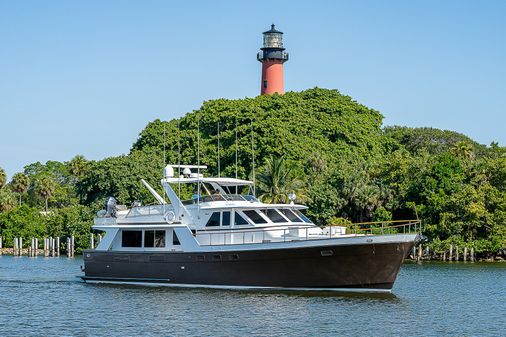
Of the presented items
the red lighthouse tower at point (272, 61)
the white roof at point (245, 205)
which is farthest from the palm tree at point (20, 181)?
the white roof at point (245, 205)

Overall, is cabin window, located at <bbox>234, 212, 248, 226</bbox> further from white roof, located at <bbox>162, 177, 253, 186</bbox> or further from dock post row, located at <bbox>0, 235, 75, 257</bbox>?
dock post row, located at <bbox>0, 235, 75, 257</bbox>

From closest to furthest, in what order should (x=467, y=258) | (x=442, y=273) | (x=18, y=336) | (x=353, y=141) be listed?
(x=18, y=336) → (x=442, y=273) → (x=467, y=258) → (x=353, y=141)

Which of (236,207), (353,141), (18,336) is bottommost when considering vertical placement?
(18,336)

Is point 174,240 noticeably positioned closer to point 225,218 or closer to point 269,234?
point 225,218

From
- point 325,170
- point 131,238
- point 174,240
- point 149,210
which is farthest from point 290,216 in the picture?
point 325,170

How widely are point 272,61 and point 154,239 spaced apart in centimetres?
5168

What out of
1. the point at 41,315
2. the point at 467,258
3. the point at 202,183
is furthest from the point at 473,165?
the point at 41,315

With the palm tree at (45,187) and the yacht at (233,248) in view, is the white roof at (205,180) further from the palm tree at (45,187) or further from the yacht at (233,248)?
the palm tree at (45,187)

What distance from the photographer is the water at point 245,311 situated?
2727 centimetres

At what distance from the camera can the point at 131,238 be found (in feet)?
124

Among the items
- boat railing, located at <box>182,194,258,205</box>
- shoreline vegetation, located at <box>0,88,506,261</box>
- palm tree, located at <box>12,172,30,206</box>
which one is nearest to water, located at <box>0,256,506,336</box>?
boat railing, located at <box>182,194,258,205</box>

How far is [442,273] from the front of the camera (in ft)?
153

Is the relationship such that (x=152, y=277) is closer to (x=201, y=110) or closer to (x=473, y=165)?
(x=473, y=165)

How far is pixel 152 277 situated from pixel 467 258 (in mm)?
26643
